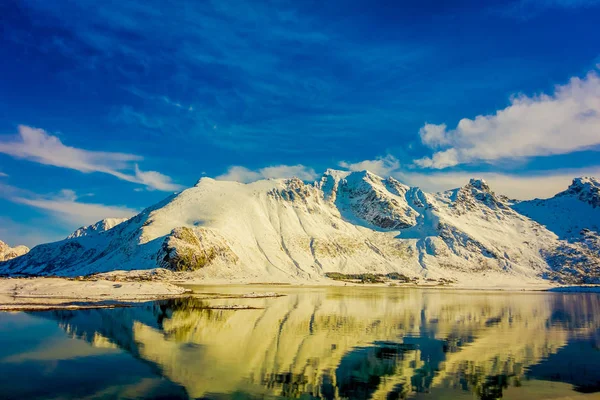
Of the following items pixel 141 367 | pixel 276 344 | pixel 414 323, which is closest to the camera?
pixel 141 367

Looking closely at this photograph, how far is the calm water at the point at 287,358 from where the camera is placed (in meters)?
28.9

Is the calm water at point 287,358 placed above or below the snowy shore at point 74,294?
below

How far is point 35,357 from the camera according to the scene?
37594mm

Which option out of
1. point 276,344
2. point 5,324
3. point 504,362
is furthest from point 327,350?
point 5,324

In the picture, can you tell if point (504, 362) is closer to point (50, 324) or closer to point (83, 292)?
point (50, 324)

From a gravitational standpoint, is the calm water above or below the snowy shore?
below

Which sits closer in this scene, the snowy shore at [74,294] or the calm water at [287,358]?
the calm water at [287,358]

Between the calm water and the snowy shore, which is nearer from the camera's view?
the calm water

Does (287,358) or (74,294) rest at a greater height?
(74,294)

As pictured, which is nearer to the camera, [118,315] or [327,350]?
[327,350]

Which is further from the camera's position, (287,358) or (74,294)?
(74,294)

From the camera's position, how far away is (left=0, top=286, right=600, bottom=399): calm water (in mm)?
28891

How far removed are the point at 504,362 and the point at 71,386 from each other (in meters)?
35.8

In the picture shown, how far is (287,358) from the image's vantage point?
1519 inches
